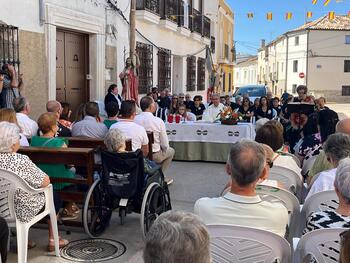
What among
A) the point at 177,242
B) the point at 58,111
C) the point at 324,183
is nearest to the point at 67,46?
the point at 58,111

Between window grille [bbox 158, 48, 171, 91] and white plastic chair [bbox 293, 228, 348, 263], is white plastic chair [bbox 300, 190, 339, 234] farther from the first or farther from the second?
window grille [bbox 158, 48, 171, 91]

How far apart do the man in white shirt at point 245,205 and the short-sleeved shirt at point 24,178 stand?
164 cm

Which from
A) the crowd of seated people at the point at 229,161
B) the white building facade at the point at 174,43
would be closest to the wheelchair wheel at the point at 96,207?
the crowd of seated people at the point at 229,161

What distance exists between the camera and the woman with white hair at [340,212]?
269 cm

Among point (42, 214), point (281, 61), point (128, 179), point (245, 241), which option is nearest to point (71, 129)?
point (128, 179)

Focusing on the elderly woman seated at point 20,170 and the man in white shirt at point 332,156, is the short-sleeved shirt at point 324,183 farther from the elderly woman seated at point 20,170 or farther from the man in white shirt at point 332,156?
the elderly woman seated at point 20,170

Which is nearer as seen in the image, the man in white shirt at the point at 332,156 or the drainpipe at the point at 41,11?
the man in white shirt at the point at 332,156

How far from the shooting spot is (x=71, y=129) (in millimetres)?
6344

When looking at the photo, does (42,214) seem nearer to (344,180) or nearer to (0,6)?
(344,180)

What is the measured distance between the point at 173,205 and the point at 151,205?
1389 mm

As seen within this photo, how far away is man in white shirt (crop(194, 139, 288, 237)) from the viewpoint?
2729mm

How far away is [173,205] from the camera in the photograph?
20.2 ft

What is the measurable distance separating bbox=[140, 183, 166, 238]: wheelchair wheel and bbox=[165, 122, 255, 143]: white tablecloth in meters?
4.35

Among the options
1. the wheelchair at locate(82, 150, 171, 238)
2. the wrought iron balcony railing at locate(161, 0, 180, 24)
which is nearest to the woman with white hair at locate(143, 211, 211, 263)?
the wheelchair at locate(82, 150, 171, 238)
